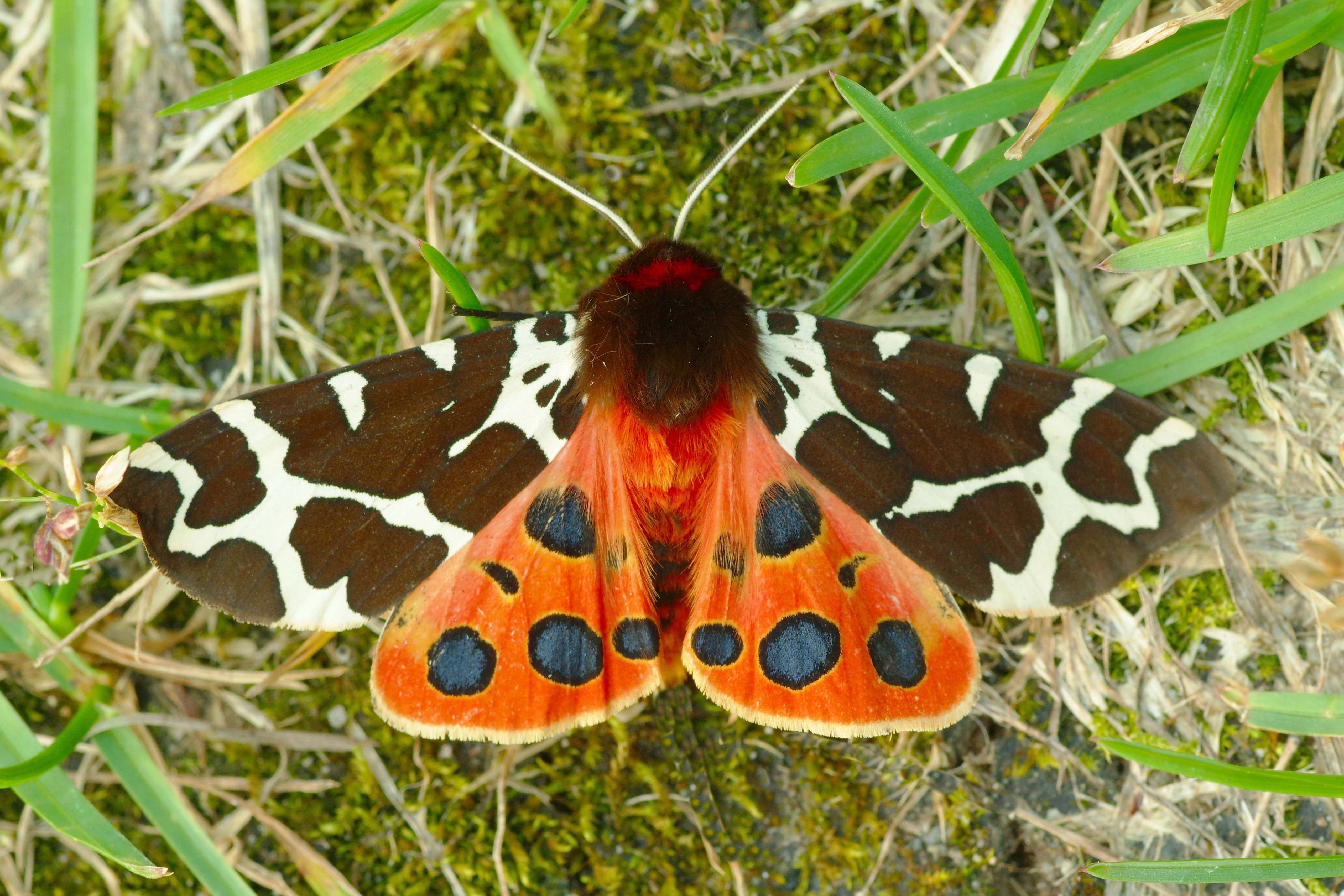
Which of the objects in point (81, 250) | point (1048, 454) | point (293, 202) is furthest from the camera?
point (293, 202)

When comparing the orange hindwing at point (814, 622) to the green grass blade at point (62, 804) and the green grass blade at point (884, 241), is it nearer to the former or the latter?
the green grass blade at point (884, 241)

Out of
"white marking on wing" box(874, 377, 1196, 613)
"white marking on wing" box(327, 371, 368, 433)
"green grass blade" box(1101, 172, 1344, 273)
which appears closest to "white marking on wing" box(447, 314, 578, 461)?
"white marking on wing" box(327, 371, 368, 433)

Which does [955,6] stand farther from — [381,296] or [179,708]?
[179,708]

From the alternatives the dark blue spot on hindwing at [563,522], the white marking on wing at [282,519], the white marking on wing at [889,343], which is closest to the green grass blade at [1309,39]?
the white marking on wing at [889,343]

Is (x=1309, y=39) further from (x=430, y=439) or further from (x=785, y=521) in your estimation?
(x=430, y=439)

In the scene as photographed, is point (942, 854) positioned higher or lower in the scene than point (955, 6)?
lower

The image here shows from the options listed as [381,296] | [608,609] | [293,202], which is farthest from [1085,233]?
[293,202]
